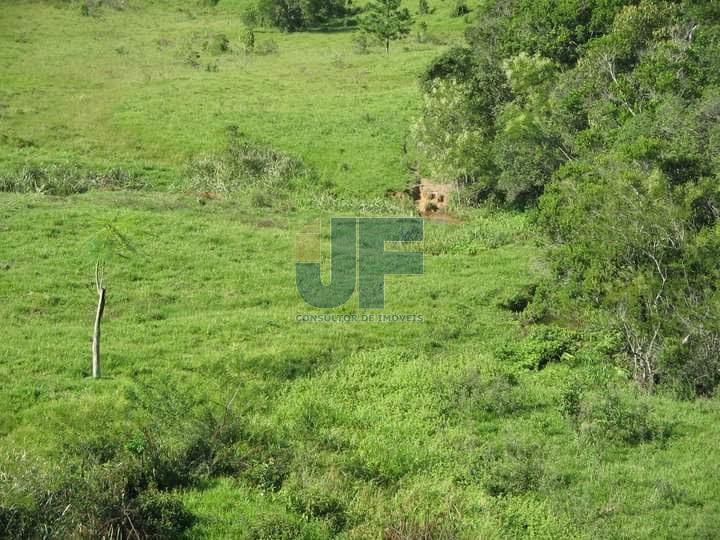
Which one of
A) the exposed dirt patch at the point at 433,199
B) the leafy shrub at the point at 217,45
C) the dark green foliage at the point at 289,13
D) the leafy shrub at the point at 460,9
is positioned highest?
the leafy shrub at the point at 460,9

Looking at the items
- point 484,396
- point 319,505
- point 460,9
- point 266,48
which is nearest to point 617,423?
point 484,396

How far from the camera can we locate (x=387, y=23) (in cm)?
6481

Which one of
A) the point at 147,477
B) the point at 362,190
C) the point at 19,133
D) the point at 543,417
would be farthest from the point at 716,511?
the point at 19,133

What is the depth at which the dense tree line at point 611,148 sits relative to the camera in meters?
17.8

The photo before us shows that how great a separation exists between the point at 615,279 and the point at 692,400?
3414 millimetres

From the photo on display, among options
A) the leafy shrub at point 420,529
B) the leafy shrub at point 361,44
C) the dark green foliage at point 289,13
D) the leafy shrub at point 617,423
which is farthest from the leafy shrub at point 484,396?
the dark green foliage at point 289,13

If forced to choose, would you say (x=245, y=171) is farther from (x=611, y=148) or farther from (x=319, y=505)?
(x=319, y=505)

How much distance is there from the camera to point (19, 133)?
37.9m

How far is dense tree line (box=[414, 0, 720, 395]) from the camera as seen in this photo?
17.8 meters

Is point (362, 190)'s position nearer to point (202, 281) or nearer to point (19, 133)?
point (202, 281)

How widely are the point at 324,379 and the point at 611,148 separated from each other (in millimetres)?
13322

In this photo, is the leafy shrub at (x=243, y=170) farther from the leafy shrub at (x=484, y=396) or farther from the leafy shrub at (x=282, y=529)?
the leafy shrub at (x=282, y=529)

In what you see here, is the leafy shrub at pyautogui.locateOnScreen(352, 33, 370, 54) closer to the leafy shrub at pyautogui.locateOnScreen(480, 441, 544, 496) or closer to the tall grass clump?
the tall grass clump

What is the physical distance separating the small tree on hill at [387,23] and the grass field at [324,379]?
30.9 metres
